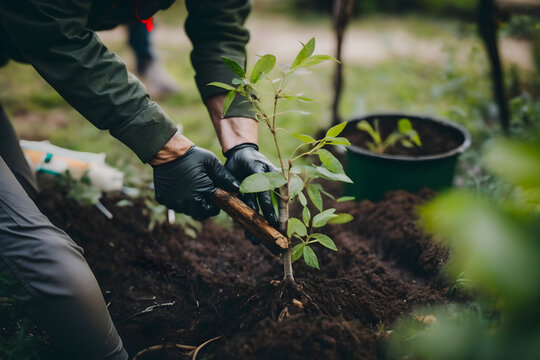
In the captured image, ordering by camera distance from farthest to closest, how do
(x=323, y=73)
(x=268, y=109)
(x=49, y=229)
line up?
(x=323, y=73)
(x=268, y=109)
(x=49, y=229)

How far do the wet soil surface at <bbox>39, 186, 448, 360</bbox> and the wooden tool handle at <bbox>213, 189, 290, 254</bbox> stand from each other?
148 millimetres

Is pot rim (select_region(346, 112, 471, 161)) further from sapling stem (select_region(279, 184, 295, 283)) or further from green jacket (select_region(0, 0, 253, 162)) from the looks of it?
green jacket (select_region(0, 0, 253, 162))

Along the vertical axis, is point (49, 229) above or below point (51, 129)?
above

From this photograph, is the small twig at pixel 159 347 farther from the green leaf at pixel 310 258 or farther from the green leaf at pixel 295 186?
the green leaf at pixel 295 186

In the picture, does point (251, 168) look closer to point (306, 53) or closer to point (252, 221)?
point (252, 221)

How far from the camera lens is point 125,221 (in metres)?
1.99

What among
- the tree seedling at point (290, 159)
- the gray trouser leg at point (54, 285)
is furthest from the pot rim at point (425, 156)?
the gray trouser leg at point (54, 285)

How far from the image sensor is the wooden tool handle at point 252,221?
1.34 m

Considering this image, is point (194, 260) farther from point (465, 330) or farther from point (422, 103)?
point (422, 103)

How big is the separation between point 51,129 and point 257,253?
210cm

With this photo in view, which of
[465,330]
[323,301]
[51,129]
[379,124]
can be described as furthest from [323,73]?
[465,330]

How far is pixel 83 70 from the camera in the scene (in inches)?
53.3

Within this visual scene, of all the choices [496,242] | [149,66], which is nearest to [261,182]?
[496,242]

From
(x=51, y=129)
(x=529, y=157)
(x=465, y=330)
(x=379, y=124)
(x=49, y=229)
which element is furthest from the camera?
(x=51, y=129)
